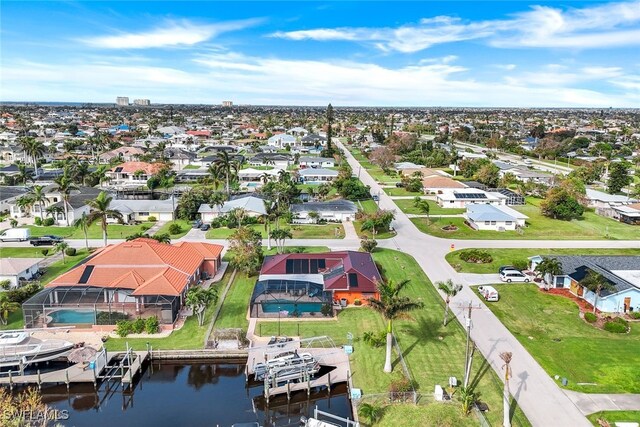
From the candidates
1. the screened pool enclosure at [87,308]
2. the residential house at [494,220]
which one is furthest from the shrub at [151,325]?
the residential house at [494,220]

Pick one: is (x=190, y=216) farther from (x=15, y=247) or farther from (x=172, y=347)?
(x=172, y=347)

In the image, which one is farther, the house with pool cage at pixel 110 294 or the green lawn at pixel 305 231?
the green lawn at pixel 305 231

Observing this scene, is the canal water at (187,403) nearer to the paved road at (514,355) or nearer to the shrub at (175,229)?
the paved road at (514,355)

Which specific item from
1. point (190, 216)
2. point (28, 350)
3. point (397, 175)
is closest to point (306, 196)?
point (190, 216)

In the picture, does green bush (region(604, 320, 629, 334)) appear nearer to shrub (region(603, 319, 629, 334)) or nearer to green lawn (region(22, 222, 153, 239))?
shrub (region(603, 319, 629, 334))

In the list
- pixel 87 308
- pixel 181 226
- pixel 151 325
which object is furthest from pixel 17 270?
pixel 181 226

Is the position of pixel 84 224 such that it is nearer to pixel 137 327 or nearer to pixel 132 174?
pixel 137 327
